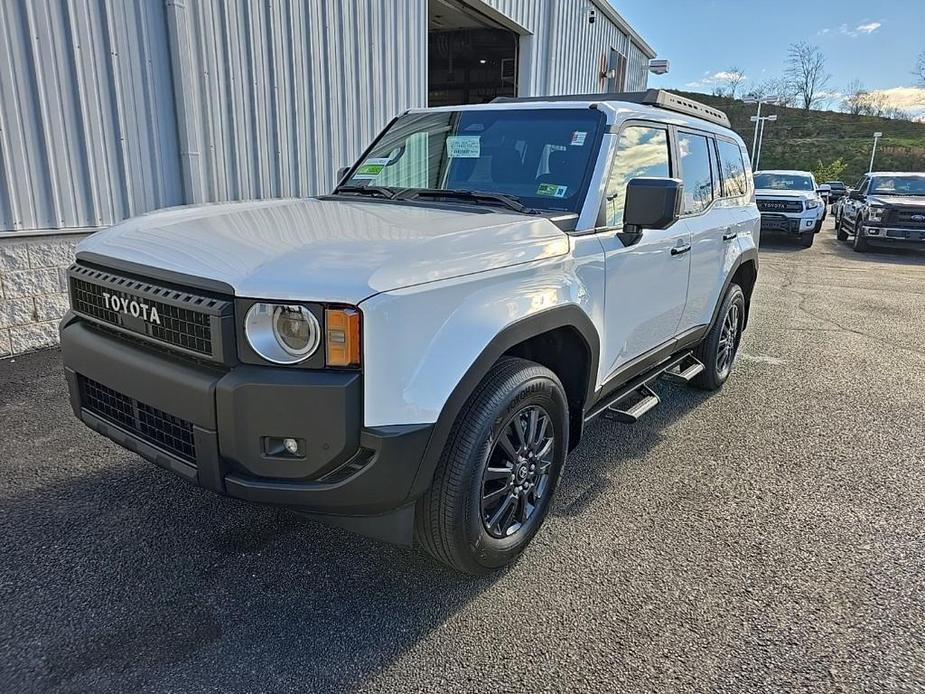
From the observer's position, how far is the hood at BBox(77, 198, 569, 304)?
208 centimetres

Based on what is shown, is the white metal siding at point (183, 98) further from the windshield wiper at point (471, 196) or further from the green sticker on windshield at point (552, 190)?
the green sticker on windshield at point (552, 190)

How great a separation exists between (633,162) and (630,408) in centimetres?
134

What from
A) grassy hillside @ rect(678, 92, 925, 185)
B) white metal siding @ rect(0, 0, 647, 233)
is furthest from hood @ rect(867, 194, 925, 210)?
grassy hillside @ rect(678, 92, 925, 185)

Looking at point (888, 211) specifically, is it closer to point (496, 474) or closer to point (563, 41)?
point (563, 41)

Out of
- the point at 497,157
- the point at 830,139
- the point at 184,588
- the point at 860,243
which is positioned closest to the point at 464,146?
the point at 497,157

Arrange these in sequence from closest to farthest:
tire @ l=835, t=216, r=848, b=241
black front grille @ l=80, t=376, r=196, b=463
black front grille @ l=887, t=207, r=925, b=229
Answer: black front grille @ l=80, t=376, r=196, b=463, black front grille @ l=887, t=207, r=925, b=229, tire @ l=835, t=216, r=848, b=241

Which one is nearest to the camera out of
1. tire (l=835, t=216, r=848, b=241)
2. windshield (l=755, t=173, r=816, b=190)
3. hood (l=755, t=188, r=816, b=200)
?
hood (l=755, t=188, r=816, b=200)

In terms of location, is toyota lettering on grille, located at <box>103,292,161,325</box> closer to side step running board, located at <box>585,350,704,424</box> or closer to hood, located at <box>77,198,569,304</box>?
hood, located at <box>77,198,569,304</box>

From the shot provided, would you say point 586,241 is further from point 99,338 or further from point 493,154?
point 99,338

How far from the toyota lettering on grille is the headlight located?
1.63 ft

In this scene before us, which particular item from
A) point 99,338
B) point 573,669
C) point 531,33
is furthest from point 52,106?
point 531,33

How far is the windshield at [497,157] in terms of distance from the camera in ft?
10.7

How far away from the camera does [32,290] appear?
5348 mm

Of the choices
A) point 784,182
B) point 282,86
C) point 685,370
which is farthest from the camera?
point 784,182
